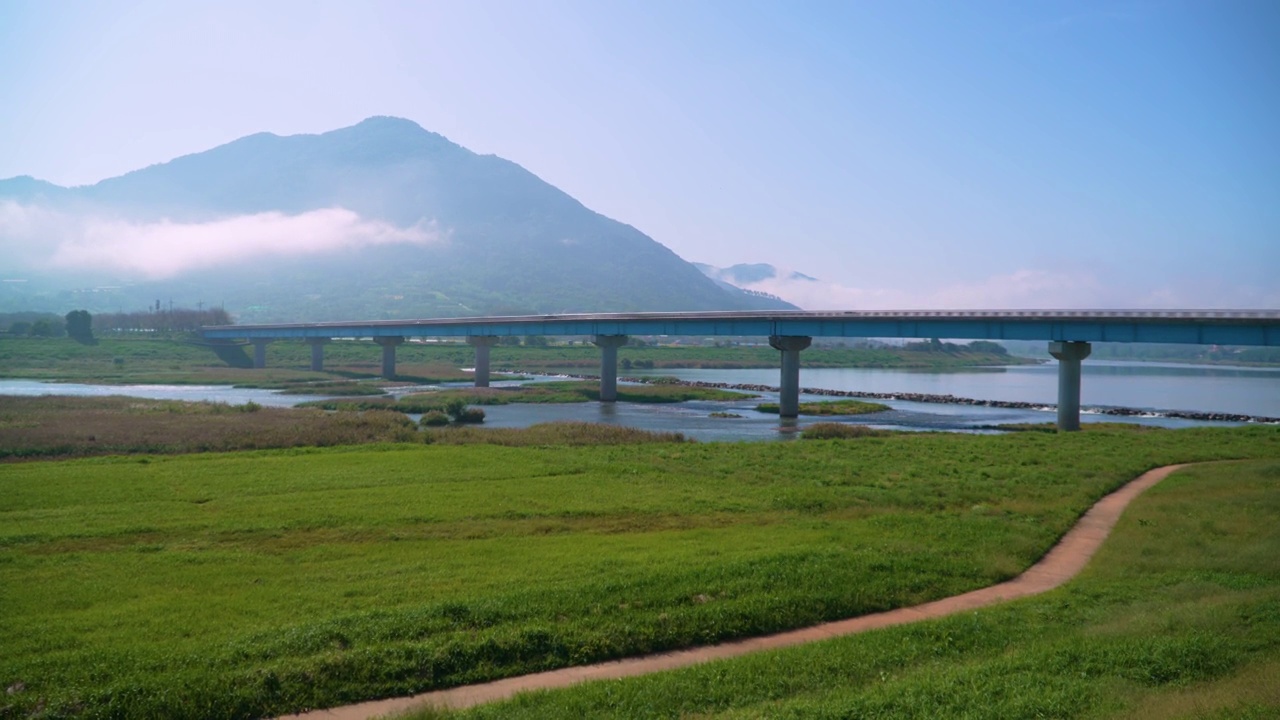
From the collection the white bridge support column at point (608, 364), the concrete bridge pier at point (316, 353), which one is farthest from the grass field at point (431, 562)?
the concrete bridge pier at point (316, 353)

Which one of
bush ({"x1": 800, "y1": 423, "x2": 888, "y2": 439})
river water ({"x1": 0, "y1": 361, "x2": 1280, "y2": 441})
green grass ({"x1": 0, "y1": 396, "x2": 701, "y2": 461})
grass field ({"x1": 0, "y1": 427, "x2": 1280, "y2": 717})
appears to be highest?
grass field ({"x1": 0, "y1": 427, "x2": 1280, "y2": 717})

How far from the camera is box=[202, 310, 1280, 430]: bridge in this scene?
65981 millimetres

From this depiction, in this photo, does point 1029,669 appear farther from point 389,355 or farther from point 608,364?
point 389,355

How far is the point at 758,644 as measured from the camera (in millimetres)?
14766

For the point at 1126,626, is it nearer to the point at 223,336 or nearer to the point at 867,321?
the point at 867,321

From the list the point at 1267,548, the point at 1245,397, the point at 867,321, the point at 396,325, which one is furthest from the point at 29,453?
the point at 1245,397

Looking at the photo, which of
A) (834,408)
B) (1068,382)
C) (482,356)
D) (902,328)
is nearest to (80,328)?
(482,356)

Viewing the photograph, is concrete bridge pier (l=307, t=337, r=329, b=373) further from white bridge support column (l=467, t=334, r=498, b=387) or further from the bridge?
white bridge support column (l=467, t=334, r=498, b=387)

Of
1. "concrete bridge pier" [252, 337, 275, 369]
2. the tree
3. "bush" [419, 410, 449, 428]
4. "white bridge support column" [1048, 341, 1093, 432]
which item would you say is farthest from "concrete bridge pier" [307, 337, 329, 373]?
"white bridge support column" [1048, 341, 1093, 432]

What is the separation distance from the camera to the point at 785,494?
2811cm

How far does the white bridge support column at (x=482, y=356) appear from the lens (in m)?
117

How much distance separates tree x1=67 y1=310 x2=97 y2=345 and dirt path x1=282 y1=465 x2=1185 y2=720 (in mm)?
Answer: 161771

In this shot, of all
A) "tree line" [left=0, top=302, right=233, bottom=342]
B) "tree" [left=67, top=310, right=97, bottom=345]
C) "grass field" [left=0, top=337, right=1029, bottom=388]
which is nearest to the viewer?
"grass field" [left=0, top=337, right=1029, bottom=388]

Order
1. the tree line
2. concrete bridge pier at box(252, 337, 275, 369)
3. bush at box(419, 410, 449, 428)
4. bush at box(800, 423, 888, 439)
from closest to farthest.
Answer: bush at box(800, 423, 888, 439) → bush at box(419, 410, 449, 428) → concrete bridge pier at box(252, 337, 275, 369) → the tree line
